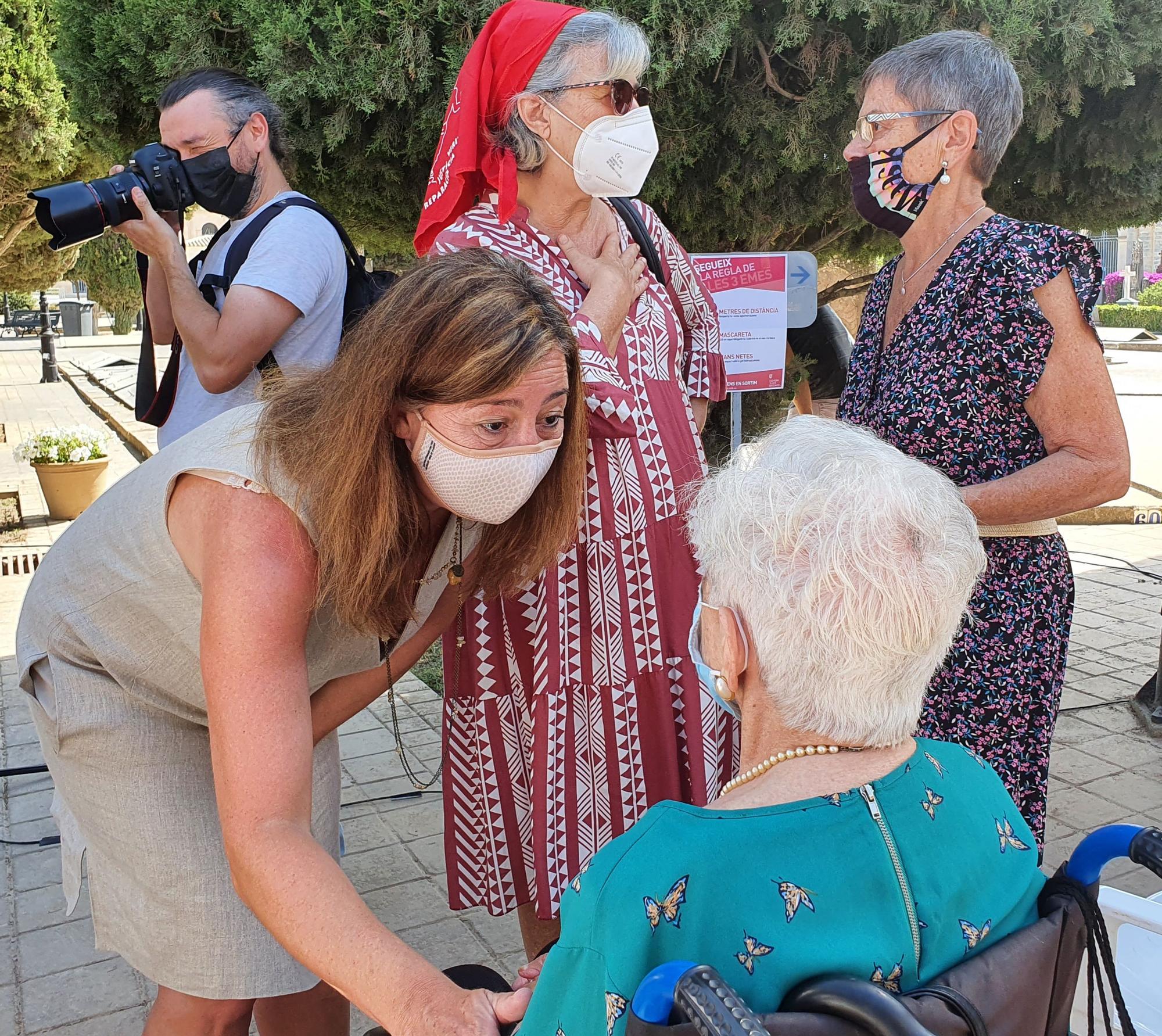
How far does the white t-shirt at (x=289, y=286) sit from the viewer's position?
275 cm

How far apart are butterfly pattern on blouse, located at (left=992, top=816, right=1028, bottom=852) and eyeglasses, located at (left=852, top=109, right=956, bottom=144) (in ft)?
5.44

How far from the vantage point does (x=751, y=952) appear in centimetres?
124

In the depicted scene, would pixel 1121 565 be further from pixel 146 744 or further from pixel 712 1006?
pixel 712 1006

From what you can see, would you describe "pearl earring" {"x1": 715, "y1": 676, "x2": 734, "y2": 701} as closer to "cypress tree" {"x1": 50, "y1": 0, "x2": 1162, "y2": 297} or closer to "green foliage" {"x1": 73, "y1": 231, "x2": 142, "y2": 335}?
"cypress tree" {"x1": 50, "y1": 0, "x2": 1162, "y2": 297}

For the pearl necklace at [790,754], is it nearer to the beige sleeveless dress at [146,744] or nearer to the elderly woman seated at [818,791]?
the elderly woman seated at [818,791]

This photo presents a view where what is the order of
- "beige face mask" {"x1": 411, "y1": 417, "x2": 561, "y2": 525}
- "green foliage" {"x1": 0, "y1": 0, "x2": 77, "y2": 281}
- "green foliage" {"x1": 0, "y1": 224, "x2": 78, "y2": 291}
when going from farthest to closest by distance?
1. "green foliage" {"x1": 0, "y1": 224, "x2": 78, "y2": 291}
2. "green foliage" {"x1": 0, "y1": 0, "x2": 77, "y2": 281}
3. "beige face mask" {"x1": 411, "y1": 417, "x2": 561, "y2": 525}

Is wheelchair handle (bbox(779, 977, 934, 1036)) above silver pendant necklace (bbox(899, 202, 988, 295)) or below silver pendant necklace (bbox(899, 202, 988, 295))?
below

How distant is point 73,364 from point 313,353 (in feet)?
103

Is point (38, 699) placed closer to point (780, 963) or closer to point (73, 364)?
point (780, 963)

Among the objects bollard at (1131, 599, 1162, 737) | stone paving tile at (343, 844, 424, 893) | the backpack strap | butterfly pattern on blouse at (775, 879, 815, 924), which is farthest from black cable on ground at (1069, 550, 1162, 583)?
butterfly pattern on blouse at (775, 879, 815, 924)

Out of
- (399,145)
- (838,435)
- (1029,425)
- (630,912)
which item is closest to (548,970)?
(630,912)

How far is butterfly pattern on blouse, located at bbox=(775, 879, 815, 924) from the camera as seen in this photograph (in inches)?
49.5

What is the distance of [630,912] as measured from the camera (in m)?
1.23

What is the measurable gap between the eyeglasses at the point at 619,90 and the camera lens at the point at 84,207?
1.22 meters
